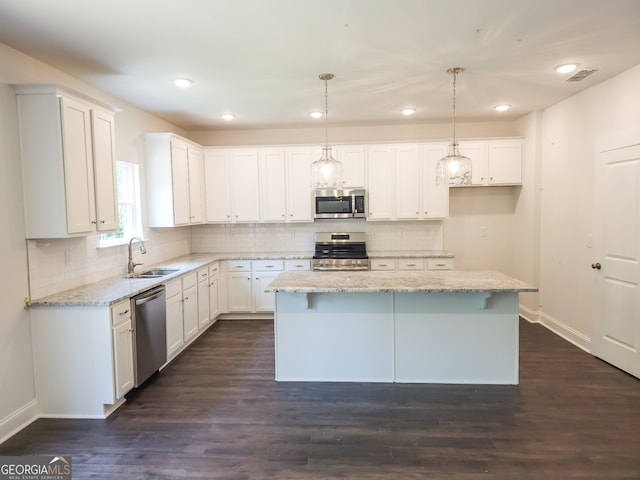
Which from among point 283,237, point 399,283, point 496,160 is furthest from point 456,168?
point 283,237

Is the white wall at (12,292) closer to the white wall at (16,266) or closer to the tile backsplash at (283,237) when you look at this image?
the white wall at (16,266)

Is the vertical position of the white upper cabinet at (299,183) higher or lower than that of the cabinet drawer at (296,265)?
higher

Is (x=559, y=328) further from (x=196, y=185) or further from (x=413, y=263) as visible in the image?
(x=196, y=185)

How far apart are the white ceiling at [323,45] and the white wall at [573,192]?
0.84 feet

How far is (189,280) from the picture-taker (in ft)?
14.0

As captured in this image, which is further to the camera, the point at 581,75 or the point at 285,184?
the point at 285,184

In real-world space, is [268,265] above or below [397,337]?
above

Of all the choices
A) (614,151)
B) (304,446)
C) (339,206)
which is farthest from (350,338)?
(614,151)

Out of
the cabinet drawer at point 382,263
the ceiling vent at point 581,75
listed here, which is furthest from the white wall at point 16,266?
the ceiling vent at point 581,75

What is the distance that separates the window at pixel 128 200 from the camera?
4139mm

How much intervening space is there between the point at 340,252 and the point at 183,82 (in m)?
3.02

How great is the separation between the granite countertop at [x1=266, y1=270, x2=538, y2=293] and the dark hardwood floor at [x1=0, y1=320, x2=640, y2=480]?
71 centimetres

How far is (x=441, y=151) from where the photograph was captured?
5250mm

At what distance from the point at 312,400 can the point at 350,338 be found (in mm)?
621
